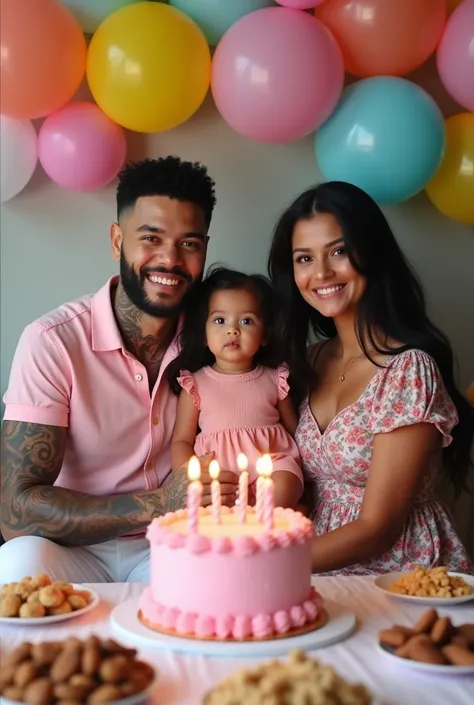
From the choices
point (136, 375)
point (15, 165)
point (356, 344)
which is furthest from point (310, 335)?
point (15, 165)

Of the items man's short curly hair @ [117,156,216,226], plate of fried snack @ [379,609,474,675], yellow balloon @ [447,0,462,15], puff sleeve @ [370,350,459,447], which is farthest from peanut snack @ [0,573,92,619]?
yellow balloon @ [447,0,462,15]

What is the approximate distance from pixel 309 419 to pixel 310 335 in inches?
20.0

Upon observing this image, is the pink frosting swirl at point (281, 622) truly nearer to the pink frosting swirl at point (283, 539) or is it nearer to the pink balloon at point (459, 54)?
the pink frosting swirl at point (283, 539)

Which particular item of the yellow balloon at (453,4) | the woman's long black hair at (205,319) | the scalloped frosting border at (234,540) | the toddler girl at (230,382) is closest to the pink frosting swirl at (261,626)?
the scalloped frosting border at (234,540)

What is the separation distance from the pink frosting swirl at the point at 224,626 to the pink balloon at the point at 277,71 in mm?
1623

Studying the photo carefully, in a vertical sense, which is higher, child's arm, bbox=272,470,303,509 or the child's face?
the child's face

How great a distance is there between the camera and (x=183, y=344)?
2596 millimetres

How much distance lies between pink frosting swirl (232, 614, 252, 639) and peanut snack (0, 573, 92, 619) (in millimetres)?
308

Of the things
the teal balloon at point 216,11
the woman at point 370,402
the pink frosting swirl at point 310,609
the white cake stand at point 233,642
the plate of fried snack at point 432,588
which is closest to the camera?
the white cake stand at point 233,642

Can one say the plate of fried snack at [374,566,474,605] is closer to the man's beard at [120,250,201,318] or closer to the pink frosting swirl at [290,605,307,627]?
the pink frosting swirl at [290,605,307,627]

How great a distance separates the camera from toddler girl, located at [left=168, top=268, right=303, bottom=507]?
2490 mm

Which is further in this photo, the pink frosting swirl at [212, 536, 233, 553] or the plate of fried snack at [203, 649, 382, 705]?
the pink frosting swirl at [212, 536, 233, 553]

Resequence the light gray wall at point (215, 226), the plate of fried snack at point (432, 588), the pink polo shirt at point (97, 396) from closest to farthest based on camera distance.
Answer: the plate of fried snack at point (432, 588) < the pink polo shirt at point (97, 396) < the light gray wall at point (215, 226)

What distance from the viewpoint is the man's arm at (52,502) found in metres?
2.28
